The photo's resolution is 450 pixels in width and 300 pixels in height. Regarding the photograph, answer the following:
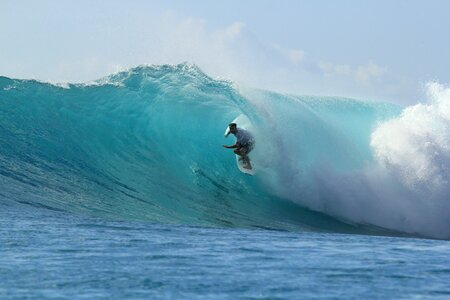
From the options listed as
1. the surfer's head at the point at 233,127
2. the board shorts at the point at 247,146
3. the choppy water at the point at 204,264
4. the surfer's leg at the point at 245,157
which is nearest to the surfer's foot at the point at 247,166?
the surfer's leg at the point at 245,157

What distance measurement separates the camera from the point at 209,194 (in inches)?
594

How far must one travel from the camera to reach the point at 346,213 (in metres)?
15.6

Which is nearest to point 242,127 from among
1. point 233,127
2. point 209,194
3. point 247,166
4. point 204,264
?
point 247,166

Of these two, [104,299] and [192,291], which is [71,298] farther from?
[192,291]

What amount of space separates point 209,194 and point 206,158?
6.77ft

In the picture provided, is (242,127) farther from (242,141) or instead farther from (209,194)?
(209,194)

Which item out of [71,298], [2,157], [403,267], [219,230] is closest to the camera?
[71,298]

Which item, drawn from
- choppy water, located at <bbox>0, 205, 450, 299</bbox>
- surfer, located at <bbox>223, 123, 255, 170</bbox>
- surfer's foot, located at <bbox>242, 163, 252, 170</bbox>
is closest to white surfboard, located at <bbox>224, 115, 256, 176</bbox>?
surfer's foot, located at <bbox>242, 163, 252, 170</bbox>

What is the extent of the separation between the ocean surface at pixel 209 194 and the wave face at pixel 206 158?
38 millimetres

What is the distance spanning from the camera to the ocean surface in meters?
7.22

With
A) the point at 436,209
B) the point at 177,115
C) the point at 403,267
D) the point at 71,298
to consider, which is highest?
the point at 177,115

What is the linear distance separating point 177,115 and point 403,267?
10905 mm

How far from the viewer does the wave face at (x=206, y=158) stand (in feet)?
46.0

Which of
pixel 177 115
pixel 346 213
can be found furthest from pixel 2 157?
pixel 346 213
